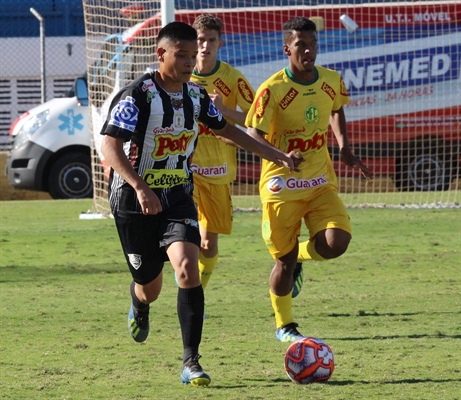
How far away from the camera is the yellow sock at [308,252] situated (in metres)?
6.88

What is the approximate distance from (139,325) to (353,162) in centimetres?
179

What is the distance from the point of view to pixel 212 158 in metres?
7.71

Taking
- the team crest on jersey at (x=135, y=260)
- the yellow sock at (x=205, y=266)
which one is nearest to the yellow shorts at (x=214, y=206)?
the yellow sock at (x=205, y=266)

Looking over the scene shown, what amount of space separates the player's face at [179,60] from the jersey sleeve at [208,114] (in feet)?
0.91

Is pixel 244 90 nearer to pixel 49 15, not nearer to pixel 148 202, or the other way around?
pixel 148 202

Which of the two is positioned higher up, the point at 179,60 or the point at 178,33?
the point at 178,33

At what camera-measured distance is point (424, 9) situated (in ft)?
52.7

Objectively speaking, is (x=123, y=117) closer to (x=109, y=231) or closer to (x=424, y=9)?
(x=109, y=231)

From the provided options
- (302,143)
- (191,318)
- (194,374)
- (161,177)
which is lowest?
(194,374)

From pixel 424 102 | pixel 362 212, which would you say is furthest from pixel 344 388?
pixel 424 102

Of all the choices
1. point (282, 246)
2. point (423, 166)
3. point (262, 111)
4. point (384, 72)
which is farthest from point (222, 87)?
point (423, 166)

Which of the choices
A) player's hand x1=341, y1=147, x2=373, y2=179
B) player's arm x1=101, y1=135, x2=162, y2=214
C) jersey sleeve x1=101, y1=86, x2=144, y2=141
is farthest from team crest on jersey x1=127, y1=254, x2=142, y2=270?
player's hand x1=341, y1=147, x2=373, y2=179

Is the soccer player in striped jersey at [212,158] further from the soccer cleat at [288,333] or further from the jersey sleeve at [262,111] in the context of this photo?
the soccer cleat at [288,333]

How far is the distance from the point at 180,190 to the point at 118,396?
1215 mm
